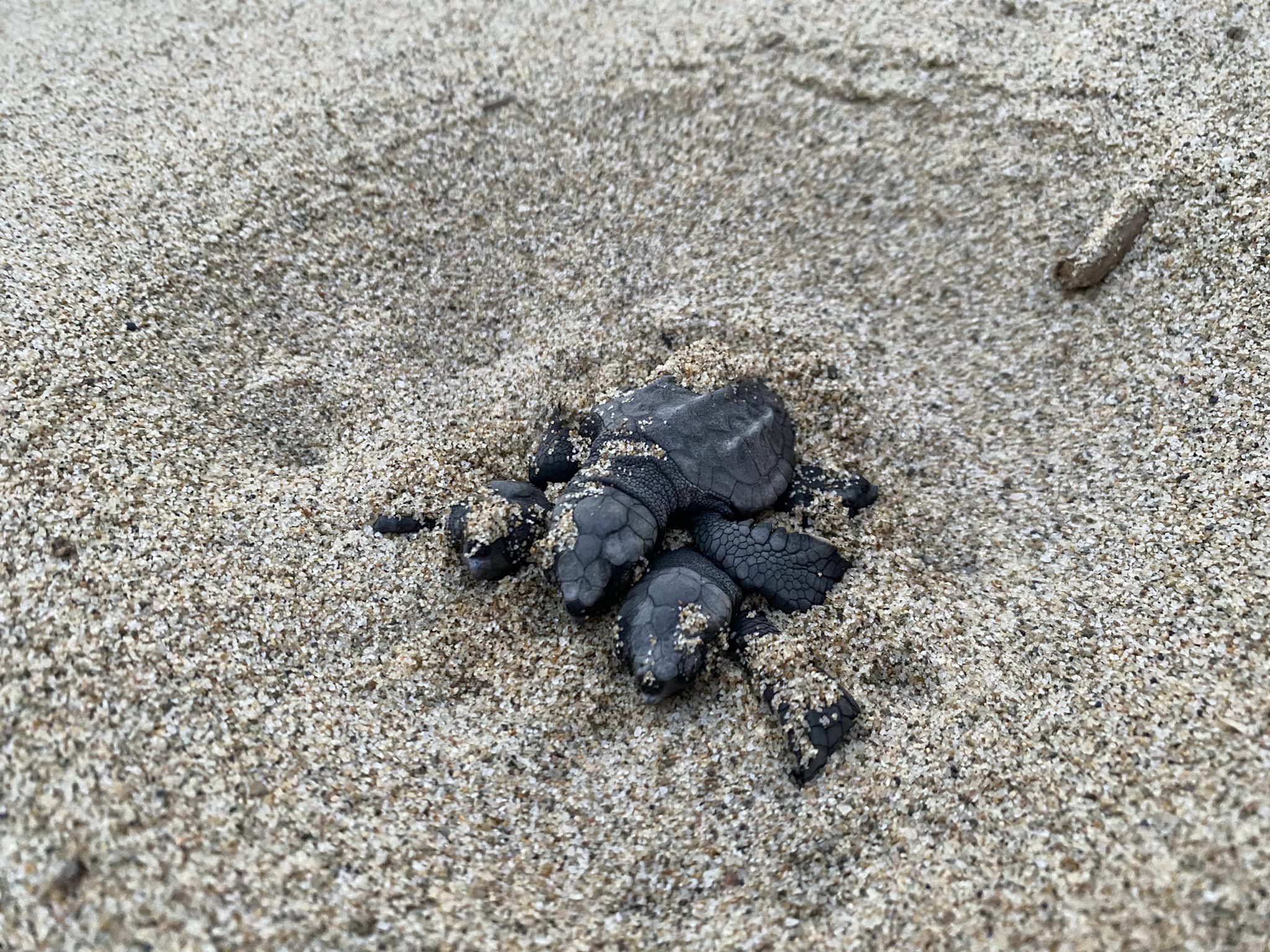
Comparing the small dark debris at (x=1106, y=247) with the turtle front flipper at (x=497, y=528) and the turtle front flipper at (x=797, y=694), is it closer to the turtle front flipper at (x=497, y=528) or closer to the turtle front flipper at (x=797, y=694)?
the turtle front flipper at (x=797, y=694)

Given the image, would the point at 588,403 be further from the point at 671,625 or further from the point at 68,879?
the point at 68,879

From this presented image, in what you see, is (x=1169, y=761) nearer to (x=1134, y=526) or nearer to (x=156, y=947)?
(x=1134, y=526)

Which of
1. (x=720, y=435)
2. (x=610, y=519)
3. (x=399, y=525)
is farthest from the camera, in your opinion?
(x=720, y=435)

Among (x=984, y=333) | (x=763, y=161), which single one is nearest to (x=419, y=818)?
(x=984, y=333)

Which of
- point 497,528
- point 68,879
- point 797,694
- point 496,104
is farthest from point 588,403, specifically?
point 68,879

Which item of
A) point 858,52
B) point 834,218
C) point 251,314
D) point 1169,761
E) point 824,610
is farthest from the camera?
point 858,52
